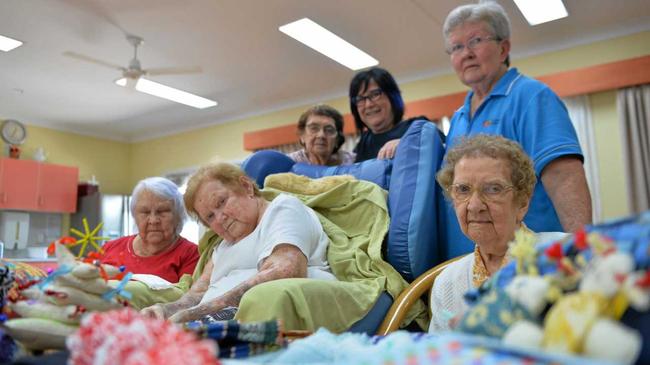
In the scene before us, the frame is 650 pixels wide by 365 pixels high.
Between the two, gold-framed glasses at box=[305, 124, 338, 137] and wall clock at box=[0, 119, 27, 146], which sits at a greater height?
wall clock at box=[0, 119, 27, 146]

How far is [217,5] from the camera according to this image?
13.8 ft

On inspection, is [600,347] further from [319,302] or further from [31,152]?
[31,152]

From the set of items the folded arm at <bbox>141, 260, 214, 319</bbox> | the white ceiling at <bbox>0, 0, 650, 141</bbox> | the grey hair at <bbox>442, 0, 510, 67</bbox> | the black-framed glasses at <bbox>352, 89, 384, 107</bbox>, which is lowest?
the folded arm at <bbox>141, 260, 214, 319</bbox>

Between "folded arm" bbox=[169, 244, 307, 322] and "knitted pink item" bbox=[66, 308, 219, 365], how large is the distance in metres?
0.76

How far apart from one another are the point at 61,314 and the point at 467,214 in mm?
999

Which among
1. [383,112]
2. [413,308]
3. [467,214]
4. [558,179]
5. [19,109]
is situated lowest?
[413,308]

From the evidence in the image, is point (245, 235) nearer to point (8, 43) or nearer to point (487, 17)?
point (487, 17)

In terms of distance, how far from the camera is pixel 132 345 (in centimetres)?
60

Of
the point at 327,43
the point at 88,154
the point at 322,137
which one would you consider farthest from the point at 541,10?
the point at 88,154

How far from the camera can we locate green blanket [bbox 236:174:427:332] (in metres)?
1.27


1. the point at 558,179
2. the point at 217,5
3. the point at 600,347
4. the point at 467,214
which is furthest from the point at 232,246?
the point at 217,5

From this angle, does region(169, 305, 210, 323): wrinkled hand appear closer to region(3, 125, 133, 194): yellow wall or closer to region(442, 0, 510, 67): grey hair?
region(442, 0, 510, 67): grey hair

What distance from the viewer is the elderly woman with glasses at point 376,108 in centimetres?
273

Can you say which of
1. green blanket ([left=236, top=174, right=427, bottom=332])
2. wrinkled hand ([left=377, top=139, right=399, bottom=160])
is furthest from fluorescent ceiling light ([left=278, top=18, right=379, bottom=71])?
green blanket ([left=236, top=174, right=427, bottom=332])
